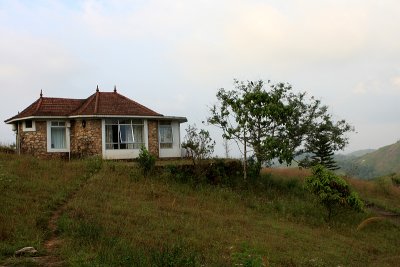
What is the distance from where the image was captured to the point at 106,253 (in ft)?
30.3

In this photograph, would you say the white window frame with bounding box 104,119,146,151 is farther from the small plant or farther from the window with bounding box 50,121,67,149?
the small plant

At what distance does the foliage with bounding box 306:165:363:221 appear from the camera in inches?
706

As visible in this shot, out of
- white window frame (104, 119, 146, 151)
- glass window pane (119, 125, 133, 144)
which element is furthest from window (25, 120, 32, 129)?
glass window pane (119, 125, 133, 144)

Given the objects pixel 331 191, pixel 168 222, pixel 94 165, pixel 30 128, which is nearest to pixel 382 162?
pixel 331 191

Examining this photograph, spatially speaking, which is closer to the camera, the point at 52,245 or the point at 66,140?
the point at 52,245

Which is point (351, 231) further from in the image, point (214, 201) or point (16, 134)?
point (16, 134)

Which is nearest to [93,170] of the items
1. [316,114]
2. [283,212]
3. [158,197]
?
[158,197]

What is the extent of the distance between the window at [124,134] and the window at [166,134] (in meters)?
1.46

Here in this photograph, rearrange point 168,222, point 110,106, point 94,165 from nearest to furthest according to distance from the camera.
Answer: point 168,222 → point 94,165 → point 110,106

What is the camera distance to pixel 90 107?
26.4 m

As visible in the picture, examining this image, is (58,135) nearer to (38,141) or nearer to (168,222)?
(38,141)

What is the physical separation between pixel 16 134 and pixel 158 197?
14.3 meters

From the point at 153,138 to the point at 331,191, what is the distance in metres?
12.7

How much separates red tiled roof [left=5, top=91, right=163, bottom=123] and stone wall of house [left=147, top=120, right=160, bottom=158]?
0.65 meters
